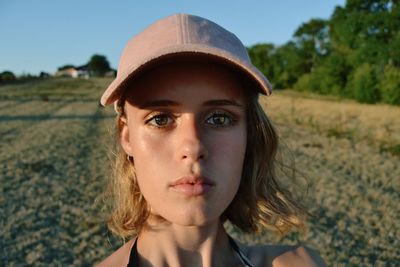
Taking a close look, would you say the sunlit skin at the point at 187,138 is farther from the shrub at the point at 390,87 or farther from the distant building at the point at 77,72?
the distant building at the point at 77,72

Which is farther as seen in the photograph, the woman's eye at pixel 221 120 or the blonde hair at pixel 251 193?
the blonde hair at pixel 251 193

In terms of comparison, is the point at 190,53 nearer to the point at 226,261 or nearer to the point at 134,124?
the point at 134,124

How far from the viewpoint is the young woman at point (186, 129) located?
1.34m

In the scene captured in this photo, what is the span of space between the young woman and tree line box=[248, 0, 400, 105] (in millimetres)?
31199

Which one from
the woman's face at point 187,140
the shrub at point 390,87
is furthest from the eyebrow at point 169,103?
the shrub at point 390,87

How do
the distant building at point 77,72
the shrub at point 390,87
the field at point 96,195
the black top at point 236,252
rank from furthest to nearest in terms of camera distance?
the distant building at point 77,72, the shrub at point 390,87, the field at point 96,195, the black top at point 236,252

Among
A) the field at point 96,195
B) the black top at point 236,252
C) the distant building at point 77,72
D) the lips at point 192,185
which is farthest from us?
the distant building at point 77,72

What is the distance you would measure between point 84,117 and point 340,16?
3502 centimetres

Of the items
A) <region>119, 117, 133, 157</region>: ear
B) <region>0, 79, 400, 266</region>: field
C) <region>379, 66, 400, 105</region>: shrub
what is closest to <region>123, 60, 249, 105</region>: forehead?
<region>119, 117, 133, 157</region>: ear

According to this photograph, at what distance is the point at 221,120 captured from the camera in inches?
56.1

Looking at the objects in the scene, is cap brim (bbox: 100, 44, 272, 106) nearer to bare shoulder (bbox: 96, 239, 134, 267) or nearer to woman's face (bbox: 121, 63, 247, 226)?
woman's face (bbox: 121, 63, 247, 226)

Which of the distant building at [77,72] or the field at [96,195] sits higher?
the distant building at [77,72]

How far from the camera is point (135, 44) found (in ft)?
4.66

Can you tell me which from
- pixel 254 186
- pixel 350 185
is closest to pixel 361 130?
pixel 350 185
